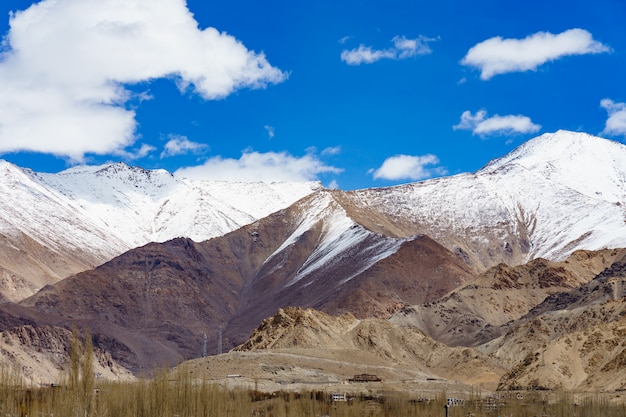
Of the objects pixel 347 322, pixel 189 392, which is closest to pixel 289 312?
pixel 347 322

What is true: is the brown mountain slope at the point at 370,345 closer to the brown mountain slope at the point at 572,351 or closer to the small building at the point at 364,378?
the brown mountain slope at the point at 572,351

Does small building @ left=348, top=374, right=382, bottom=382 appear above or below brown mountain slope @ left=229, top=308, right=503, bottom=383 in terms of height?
below

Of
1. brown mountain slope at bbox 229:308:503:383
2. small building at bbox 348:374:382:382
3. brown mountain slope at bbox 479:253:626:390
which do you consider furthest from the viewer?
brown mountain slope at bbox 229:308:503:383

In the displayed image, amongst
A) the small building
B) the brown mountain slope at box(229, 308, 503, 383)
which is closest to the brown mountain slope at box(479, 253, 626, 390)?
the brown mountain slope at box(229, 308, 503, 383)

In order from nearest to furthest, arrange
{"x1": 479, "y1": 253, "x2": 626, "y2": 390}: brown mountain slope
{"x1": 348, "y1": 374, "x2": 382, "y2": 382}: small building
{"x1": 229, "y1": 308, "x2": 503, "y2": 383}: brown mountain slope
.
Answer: {"x1": 479, "y1": 253, "x2": 626, "y2": 390}: brown mountain slope → {"x1": 348, "y1": 374, "x2": 382, "y2": 382}: small building → {"x1": 229, "y1": 308, "x2": 503, "y2": 383}: brown mountain slope

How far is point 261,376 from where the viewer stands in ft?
396

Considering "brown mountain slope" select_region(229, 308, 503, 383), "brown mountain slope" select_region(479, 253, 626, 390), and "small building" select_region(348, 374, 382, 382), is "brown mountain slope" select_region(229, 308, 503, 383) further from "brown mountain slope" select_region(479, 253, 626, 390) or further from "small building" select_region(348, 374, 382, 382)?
"small building" select_region(348, 374, 382, 382)

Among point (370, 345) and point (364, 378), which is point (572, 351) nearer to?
point (364, 378)

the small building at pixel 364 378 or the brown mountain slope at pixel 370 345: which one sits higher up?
the brown mountain slope at pixel 370 345

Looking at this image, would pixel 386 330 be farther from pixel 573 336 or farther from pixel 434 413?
pixel 434 413

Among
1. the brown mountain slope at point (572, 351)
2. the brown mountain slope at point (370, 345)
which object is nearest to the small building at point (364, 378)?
the brown mountain slope at point (572, 351)

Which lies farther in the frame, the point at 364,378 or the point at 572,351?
the point at 572,351

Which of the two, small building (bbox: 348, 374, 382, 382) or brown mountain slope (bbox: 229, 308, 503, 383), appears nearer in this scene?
small building (bbox: 348, 374, 382, 382)

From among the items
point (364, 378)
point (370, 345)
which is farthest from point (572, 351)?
point (370, 345)
